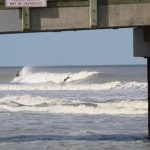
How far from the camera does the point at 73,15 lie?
10914mm

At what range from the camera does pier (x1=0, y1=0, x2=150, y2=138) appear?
10844 millimetres

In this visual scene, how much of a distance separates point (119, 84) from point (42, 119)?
1052 inches

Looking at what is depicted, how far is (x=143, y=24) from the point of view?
35.8 ft

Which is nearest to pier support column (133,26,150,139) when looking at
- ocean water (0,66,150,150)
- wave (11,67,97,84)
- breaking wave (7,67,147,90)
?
ocean water (0,66,150,150)

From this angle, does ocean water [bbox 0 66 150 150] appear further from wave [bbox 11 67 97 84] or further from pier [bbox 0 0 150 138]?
wave [bbox 11 67 97 84]

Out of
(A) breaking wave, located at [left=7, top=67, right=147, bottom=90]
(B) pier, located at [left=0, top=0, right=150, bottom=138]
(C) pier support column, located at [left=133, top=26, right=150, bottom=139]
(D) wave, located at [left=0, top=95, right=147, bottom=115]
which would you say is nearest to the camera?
(B) pier, located at [left=0, top=0, right=150, bottom=138]

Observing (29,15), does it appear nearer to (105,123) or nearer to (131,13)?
(131,13)

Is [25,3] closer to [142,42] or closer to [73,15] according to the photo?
[73,15]

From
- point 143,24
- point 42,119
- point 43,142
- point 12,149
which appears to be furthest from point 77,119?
point 143,24

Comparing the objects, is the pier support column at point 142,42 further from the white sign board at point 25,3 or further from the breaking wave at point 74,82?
the breaking wave at point 74,82

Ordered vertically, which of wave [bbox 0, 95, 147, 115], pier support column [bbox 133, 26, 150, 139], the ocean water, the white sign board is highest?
the white sign board

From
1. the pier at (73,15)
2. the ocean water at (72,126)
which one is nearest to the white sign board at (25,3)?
the pier at (73,15)

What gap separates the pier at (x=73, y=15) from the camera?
10.8 meters

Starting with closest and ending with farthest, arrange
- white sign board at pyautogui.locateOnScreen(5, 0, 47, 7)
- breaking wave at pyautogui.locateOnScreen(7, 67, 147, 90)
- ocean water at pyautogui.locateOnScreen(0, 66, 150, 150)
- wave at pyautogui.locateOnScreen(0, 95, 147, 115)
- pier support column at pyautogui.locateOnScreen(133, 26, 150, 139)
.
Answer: white sign board at pyautogui.locateOnScreen(5, 0, 47, 7)
pier support column at pyautogui.locateOnScreen(133, 26, 150, 139)
ocean water at pyautogui.locateOnScreen(0, 66, 150, 150)
wave at pyautogui.locateOnScreen(0, 95, 147, 115)
breaking wave at pyautogui.locateOnScreen(7, 67, 147, 90)
